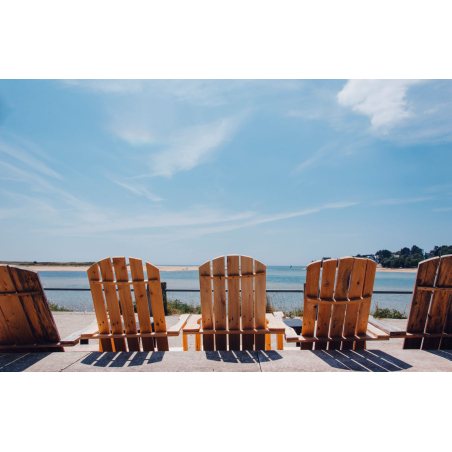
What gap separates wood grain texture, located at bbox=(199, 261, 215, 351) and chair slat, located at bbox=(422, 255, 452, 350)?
103 inches

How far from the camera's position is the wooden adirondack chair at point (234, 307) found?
280cm

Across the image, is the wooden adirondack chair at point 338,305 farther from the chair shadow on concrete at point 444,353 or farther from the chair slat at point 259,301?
the chair shadow on concrete at point 444,353

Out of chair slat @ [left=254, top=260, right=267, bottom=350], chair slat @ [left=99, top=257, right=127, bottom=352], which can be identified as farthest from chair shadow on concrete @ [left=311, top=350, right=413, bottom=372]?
chair slat @ [left=99, top=257, right=127, bottom=352]

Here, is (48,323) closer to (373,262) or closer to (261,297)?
(261,297)

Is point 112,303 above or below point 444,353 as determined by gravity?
above

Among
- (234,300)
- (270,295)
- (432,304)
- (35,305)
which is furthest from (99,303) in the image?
(270,295)

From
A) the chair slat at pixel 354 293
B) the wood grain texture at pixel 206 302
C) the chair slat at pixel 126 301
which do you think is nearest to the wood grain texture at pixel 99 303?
the chair slat at pixel 126 301

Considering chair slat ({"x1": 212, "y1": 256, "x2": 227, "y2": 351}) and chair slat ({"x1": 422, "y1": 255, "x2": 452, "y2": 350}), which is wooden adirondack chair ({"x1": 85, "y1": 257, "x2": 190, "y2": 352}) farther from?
chair slat ({"x1": 422, "y1": 255, "x2": 452, "y2": 350})

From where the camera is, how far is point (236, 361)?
255 cm

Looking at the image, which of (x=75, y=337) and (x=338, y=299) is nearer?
(x=338, y=299)

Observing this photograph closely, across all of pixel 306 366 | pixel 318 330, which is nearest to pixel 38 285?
pixel 306 366

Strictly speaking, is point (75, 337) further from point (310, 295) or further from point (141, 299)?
point (310, 295)

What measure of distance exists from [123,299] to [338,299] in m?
2.54

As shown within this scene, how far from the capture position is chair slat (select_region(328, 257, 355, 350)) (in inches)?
105
